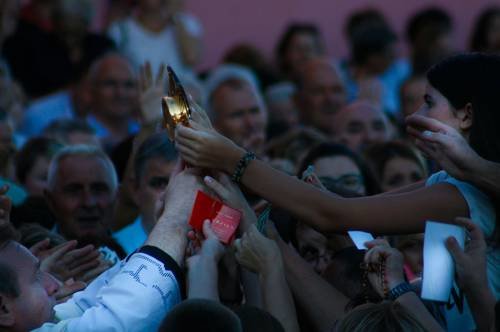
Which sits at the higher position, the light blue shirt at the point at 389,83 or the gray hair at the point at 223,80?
the gray hair at the point at 223,80

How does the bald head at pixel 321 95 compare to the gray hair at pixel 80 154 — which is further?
the bald head at pixel 321 95

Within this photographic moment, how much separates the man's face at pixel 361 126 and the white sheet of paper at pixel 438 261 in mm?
4299

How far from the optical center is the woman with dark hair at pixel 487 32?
35.9 ft

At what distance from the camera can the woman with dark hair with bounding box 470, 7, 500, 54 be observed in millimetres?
10930

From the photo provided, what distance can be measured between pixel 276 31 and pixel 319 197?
310 inches

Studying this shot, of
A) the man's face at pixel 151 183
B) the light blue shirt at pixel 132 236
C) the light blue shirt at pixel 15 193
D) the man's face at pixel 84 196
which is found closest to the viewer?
the light blue shirt at pixel 132 236

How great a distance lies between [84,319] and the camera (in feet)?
13.6

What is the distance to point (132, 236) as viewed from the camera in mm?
6172

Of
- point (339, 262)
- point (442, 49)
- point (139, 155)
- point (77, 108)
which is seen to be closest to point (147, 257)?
point (339, 262)

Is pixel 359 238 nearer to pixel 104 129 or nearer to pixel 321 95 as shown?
pixel 104 129

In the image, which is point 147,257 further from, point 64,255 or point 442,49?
point 442,49

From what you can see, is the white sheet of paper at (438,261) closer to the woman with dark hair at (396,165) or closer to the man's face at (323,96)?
the woman with dark hair at (396,165)

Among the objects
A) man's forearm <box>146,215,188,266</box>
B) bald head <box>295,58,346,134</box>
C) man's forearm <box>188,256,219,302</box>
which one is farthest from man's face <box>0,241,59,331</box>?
bald head <box>295,58,346,134</box>

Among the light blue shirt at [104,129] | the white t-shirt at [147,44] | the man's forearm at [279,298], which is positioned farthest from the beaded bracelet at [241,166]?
the white t-shirt at [147,44]
